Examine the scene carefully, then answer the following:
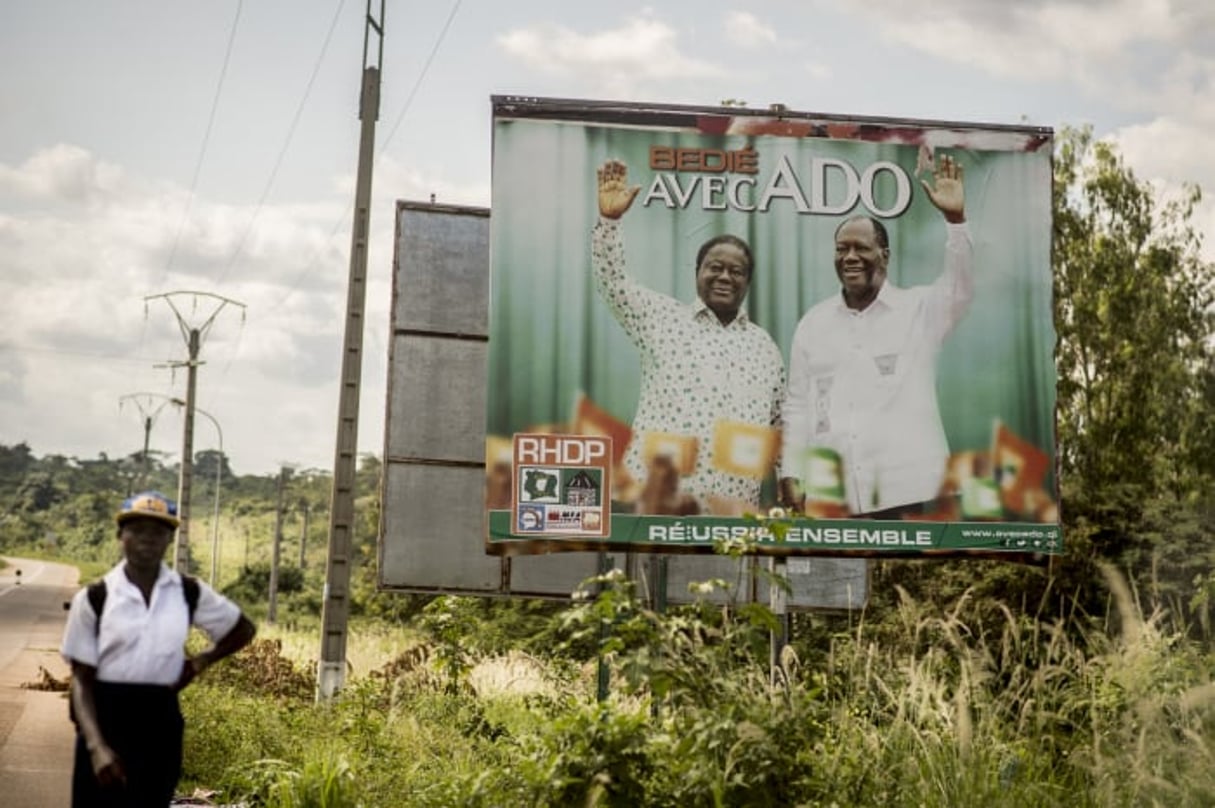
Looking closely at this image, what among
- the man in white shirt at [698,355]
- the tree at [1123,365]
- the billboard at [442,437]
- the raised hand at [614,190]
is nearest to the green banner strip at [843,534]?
the man in white shirt at [698,355]

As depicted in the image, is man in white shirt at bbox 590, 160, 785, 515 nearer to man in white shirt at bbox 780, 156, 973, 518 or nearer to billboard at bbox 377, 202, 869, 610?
man in white shirt at bbox 780, 156, 973, 518

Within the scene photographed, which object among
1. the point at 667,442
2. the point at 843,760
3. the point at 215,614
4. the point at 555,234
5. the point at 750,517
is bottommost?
the point at 843,760

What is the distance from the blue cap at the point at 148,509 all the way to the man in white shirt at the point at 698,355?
23.4 ft

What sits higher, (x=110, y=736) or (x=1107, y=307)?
(x=1107, y=307)

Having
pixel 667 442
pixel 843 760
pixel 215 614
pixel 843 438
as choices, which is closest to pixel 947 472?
pixel 843 438

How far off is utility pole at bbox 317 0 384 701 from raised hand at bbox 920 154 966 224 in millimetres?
6546

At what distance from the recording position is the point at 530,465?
13.1 meters

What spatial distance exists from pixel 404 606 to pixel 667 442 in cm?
2342

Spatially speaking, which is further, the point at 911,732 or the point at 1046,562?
the point at 1046,562

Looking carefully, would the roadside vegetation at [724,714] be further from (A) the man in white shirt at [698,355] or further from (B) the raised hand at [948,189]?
(B) the raised hand at [948,189]

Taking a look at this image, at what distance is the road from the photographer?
1075 centimetres

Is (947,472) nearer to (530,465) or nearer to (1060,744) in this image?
(530,465)

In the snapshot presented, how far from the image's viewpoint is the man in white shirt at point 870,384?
13.6 metres

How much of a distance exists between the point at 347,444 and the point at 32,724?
14.4 feet
